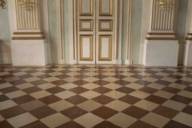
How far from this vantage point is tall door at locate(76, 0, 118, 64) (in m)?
5.47

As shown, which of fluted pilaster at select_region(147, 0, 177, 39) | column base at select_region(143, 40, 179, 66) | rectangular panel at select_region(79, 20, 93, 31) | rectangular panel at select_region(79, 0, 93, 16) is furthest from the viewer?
rectangular panel at select_region(79, 20, 93, 31)

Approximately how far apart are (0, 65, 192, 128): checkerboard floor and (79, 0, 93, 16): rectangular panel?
1.64 metres

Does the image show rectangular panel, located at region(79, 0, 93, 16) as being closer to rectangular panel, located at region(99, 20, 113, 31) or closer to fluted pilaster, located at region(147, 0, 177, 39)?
rectangular panel, located at region(99, 20, 113, 31)

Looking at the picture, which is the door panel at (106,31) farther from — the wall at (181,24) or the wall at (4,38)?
the wall at (4,38)

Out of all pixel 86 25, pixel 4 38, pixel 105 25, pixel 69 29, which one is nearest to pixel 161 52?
pixel 105 25

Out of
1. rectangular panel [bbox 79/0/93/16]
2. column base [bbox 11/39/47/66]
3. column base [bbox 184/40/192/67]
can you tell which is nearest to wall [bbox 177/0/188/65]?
column base [bbox 184/40/192/67]

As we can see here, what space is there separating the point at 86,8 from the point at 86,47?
3.58 feet

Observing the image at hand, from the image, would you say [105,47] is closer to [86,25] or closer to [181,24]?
[86,25]

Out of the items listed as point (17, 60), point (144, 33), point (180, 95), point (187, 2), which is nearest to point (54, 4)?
point (17, 60)

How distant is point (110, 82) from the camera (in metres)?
4.16

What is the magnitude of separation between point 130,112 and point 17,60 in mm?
3798

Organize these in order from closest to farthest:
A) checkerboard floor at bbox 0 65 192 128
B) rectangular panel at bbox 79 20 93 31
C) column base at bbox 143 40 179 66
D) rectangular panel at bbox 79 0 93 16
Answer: checkerboard floor at bbox 0 65 192 128 < column base at bbox 143 40 179 66 < rectangular panel at bbox 79 0 93 16 < rectangular panel at bbox 79 20 93 31

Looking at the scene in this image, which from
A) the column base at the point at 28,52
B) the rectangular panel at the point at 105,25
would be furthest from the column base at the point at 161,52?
the column base at the point at 28,52

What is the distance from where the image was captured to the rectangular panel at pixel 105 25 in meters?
5.56
